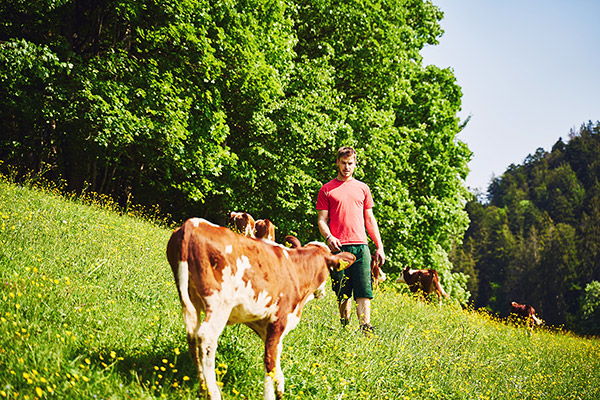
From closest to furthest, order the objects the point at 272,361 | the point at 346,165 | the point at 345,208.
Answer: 1. the point at 272,361
2. the point at 346,165
3. the point at 345,208

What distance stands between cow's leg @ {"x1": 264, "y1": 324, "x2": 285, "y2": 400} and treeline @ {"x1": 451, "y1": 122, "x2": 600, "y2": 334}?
176 ft

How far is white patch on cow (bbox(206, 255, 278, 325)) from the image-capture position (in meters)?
2.88

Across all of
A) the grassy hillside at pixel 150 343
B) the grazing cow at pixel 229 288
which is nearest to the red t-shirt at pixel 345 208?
the grassy hillside at pixel 150 343

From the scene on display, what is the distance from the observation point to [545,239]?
68812mm

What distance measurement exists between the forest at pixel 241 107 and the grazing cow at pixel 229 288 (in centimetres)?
789

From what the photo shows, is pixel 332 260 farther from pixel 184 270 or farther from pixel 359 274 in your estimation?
pixel 359 274

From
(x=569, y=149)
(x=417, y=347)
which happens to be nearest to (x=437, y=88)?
(x=417, y=347)

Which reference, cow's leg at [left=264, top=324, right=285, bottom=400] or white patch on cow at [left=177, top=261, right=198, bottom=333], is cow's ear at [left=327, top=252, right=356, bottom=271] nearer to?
cow's leg at [left=264, top=324, right=285, bottom=400]

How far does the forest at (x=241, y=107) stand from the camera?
1027 cm

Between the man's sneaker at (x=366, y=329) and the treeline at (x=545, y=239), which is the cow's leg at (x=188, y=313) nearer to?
the man's sneaker at (x=366, y=329)

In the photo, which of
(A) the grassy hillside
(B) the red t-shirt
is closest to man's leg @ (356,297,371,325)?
(A) the grassy hillside

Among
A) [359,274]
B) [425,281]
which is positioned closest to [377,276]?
[425,281]

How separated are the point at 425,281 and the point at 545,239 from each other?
6829 cm

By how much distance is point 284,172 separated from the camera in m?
Answer: 13.2
